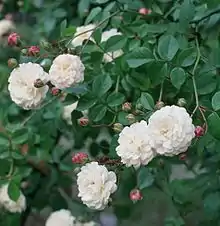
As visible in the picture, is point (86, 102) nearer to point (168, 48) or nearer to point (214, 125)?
point (168, 48)

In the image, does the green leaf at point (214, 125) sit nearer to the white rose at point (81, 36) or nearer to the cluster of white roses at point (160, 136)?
the cluster of white roses at point (160, 136)

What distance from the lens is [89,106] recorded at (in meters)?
1.28

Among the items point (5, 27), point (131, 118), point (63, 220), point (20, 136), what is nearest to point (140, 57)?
point (131, 118)

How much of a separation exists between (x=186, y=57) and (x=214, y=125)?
0.18 m

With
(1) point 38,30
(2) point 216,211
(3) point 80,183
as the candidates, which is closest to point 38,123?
(1) point 38,30

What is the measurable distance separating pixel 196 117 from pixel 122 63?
26cm

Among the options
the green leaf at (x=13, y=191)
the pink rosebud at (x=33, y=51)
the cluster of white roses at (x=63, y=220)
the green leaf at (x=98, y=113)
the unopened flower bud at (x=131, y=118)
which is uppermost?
the pink rosebud at (x=33, y=51)

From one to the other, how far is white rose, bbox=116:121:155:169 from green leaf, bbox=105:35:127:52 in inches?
12.0

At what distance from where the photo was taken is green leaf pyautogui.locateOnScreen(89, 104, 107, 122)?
4.23ft

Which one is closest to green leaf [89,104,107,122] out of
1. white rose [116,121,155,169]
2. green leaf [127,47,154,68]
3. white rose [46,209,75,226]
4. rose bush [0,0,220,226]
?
rose bush [0,0,220,226]

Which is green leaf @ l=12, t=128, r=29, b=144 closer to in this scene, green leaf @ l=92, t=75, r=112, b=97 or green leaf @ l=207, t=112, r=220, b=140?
green leaf @ l=92, t=75, r=112, b=97

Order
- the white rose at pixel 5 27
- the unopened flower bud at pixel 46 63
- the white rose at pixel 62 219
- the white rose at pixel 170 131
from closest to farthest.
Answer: the white rose at pixel 170 131
the unopened flower bud at pixel 46 63
the white rose at pixel 62 219
the white rose at pixel 5 27

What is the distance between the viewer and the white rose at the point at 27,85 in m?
1.20

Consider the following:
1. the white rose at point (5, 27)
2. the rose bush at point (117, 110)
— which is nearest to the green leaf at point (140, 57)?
the rose bush at point (117, 110)
